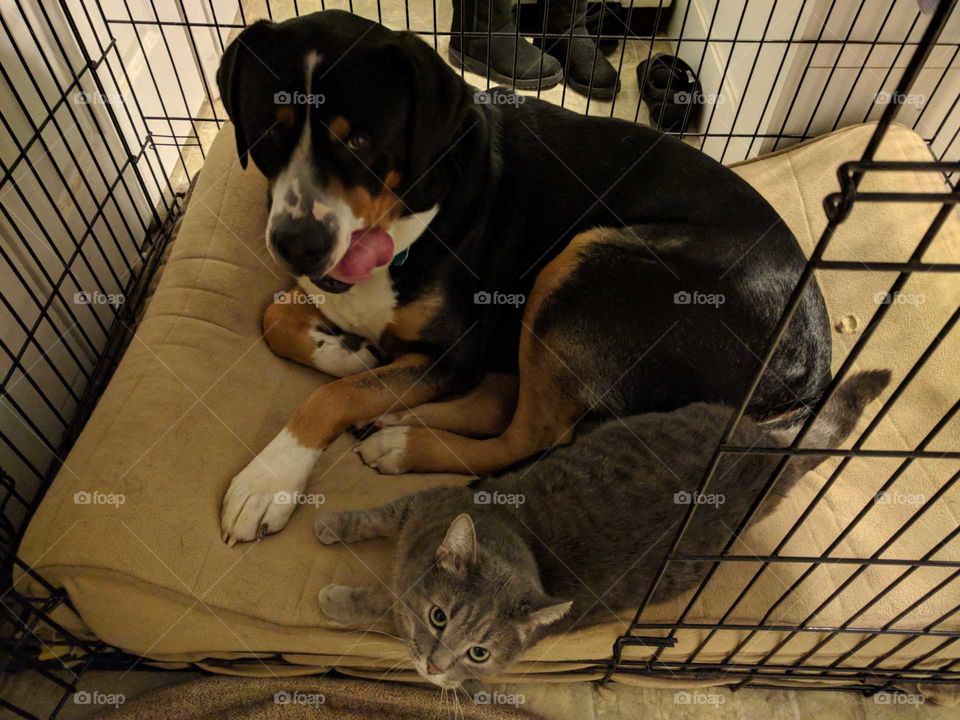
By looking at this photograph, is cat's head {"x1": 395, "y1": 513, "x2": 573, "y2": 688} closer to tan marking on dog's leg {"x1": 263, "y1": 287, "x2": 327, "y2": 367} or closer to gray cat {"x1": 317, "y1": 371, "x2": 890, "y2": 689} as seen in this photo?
gray cat {"x1": 317, "y1": 371, "x2": 890, "y2": 689}

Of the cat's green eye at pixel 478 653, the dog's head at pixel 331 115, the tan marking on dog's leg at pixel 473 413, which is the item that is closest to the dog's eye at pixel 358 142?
the dog's head at pixel 331 115

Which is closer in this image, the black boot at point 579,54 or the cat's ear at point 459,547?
the cat's ear at point 459,547

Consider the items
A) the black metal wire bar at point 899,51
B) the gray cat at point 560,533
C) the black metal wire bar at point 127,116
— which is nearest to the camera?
the gray cat at point 560,533

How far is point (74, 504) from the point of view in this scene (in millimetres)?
1580

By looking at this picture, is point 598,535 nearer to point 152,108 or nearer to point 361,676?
point 361,676

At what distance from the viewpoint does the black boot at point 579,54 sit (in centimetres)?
330

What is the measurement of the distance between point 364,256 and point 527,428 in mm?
604

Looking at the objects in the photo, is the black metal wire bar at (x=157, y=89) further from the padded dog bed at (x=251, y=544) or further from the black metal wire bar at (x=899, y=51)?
the black metal wire bar at (x=899, y=51)

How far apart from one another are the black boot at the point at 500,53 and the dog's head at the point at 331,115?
1.86m

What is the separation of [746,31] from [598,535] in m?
2.56

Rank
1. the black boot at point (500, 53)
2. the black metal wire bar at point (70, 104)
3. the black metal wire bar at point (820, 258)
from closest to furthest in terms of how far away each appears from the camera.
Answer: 1. the black metal wire bar at point (820, 258)
2. the black metal wire bar at point (70, 104)
3. the black boot at point (500, 53)

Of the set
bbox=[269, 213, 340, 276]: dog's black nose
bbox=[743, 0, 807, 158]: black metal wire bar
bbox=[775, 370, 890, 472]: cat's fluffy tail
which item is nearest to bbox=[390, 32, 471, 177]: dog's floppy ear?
bbox=[269, 213, 340, 276]: dog's black nose

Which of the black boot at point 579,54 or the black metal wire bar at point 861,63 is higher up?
the black metal wire bar at point 861,63

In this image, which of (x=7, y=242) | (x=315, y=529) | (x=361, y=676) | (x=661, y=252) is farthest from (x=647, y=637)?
(x=7, y=242)
